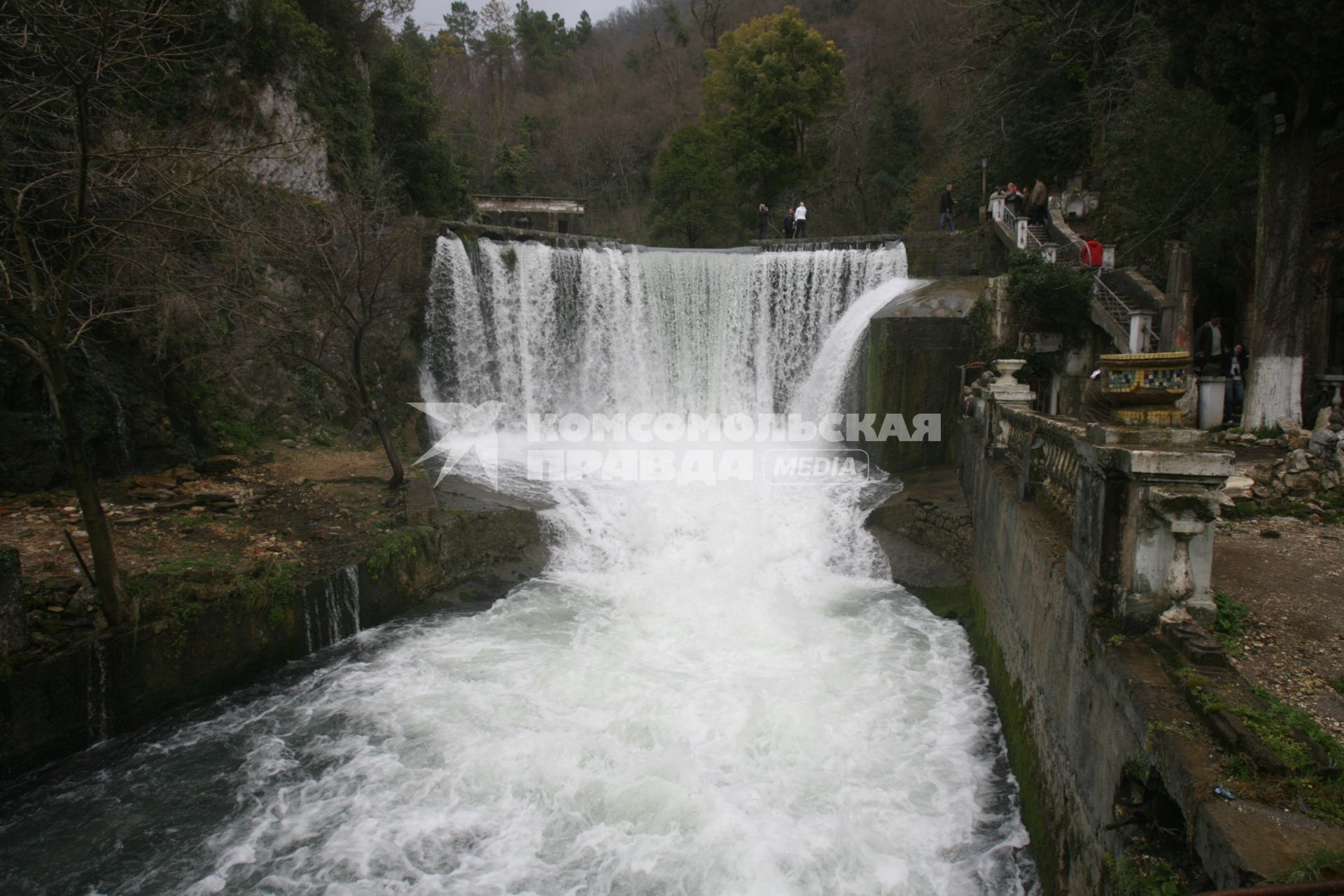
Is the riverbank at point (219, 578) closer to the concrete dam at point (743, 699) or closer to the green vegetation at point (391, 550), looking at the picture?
the green vegetation at point (391, 550)

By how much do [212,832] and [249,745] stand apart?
1.09 metres

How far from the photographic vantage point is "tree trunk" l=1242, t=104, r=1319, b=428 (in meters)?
9.19

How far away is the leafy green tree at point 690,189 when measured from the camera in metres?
27.3

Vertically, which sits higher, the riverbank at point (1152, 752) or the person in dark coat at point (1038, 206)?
the person in dark coat at point (1038, 206)

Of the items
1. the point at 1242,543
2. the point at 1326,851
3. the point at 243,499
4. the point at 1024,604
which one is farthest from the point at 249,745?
the point at 1242,543

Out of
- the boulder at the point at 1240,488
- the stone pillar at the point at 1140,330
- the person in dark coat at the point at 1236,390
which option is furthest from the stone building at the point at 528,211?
the boulder at the point at 1240,488

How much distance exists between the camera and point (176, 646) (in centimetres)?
676

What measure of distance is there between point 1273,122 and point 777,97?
20969 millimetres

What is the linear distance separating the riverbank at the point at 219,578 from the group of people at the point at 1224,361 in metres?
10.5

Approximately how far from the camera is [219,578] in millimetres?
7285

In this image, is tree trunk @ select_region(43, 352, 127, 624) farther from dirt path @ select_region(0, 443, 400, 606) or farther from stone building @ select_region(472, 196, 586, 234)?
stone building @ select_region(472, 196, 586, 234)

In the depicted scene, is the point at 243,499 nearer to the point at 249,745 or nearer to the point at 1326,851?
the point at 249,745

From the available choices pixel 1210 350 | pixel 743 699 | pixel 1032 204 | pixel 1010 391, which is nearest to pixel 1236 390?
pixel 1210 350

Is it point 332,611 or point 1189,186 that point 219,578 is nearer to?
point 332,611
